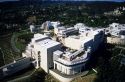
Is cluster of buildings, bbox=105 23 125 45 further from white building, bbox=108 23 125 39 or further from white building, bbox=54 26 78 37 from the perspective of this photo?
white building, bbox=54 26 78 37

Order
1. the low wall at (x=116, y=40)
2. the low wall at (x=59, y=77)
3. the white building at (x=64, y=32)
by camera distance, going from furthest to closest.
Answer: the white building at (x=64, y=32), the low wall at (x=116, y=40), the low wall at (x=59, y=77)

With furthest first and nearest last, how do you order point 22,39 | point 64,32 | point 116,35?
point 22,39
point 64,32
point 116,35

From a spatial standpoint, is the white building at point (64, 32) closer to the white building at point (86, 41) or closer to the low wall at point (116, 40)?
the white building at point (86, 41)

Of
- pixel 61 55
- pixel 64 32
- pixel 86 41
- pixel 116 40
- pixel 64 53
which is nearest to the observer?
pixel 61 55

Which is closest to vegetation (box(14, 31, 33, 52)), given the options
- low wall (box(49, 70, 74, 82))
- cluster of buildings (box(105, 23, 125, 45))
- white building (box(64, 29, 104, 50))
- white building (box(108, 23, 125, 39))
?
white building (box(64, 29, 104, 50))

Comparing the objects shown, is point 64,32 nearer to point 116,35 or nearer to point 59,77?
point 116,35

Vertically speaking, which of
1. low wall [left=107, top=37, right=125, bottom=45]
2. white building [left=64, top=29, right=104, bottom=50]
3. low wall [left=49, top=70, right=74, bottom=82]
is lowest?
low wall [left=49, top=70, right=74, bottom=82]

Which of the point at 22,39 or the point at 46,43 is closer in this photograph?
the point at 46,43

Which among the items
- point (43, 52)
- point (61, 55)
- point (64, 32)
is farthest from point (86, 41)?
point (64, 32)

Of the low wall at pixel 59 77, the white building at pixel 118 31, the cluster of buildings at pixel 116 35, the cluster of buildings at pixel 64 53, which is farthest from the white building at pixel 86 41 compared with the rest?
the low wall at pixel 59 77

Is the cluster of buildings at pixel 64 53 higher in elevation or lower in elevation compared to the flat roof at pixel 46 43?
lower

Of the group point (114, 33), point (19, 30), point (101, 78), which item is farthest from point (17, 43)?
point (101, 78)

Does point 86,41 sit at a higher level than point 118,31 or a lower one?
higher
